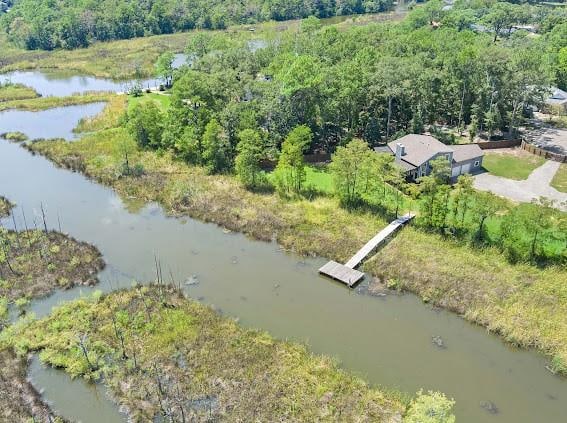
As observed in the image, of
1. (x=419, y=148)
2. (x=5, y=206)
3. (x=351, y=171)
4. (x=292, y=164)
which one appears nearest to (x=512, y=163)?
(x=419, y=148)

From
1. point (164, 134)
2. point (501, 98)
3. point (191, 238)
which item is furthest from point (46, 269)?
point (501, 98)

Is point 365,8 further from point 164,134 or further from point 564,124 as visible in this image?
point 164,134

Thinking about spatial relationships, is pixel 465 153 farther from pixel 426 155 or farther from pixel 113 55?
pixel 113 55

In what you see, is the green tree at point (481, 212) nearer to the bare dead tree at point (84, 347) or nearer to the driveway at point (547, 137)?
the driveway at point (547, 137)

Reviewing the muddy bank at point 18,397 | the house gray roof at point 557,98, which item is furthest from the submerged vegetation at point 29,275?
the house gray roof at point 557,98

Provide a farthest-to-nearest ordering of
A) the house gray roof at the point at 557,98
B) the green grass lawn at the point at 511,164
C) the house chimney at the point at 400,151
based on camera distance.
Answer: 1. the house gray roof at the point at 557,98
2. the green grass lawn at the point at 511,164
3. the house chimney at the point at 400,151
